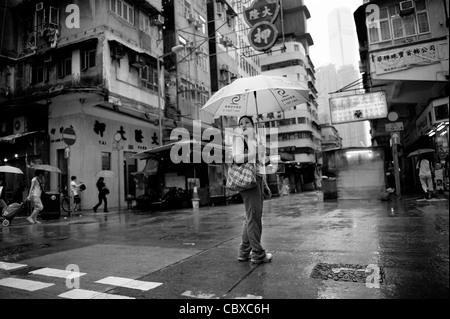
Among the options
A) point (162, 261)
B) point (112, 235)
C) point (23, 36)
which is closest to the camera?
point (162, 261)

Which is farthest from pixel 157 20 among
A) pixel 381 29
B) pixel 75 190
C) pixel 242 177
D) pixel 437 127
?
pixel 242 177

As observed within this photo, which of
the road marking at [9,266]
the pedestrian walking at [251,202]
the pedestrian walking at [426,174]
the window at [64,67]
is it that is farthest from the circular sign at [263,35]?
the road marking at [9,266]

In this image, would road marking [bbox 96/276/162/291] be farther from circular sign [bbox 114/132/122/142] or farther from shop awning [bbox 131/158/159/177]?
circular sign [bbox 114/132/122/142]

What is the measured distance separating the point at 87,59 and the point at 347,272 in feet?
62.2

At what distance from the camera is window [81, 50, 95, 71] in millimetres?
18219

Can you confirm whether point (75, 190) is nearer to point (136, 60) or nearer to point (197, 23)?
point (136, 60)

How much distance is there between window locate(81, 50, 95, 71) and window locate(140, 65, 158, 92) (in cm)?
323

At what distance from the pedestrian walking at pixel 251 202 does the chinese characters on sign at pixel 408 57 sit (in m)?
13.4

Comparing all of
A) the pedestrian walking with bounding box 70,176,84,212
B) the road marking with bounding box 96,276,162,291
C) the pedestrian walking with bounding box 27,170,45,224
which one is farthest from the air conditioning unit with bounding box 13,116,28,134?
the road marking with bounding box 96,276,162,291

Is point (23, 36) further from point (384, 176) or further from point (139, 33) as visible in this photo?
point (384, 176)

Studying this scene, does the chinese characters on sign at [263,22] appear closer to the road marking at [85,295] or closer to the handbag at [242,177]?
the handbag at [242,177]
